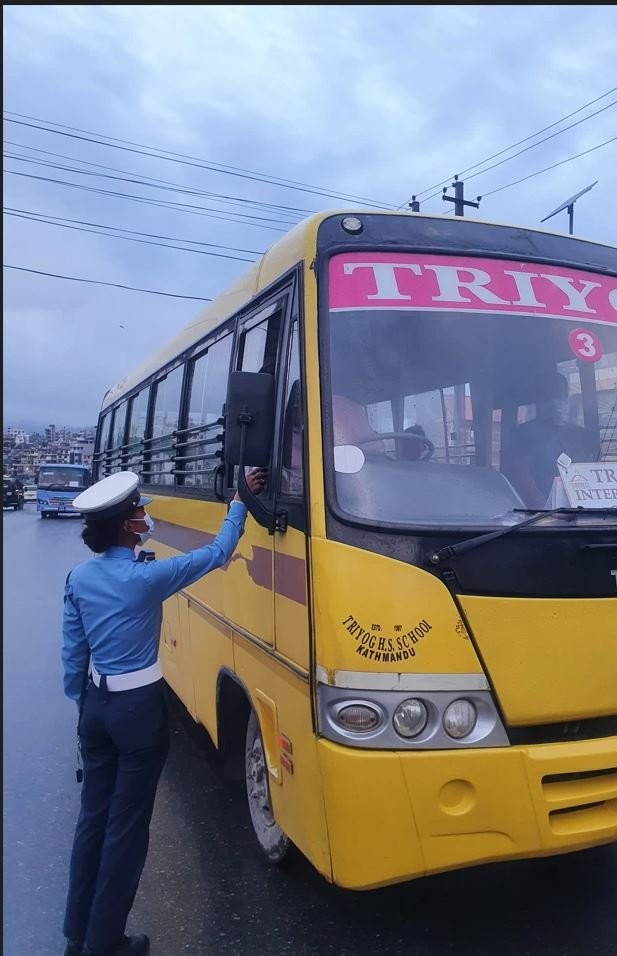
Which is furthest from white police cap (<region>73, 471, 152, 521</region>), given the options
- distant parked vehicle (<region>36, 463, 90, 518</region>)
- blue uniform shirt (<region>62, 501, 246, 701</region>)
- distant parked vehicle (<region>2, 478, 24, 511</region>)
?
distant parked vehicle (<region>2, 478, 24, 511</region>)

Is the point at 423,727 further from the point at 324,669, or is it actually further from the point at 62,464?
the point at 62,464

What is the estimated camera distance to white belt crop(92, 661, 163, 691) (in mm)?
3111

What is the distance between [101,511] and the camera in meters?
3.13

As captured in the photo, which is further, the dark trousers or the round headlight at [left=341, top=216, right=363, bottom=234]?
the round headlight at [left=341, top=216, right=363, bottom=234]

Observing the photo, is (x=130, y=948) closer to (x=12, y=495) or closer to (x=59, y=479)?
(x=59, y=479)

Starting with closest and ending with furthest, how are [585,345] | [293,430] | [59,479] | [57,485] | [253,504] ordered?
[293,430] < [585,345] < [253,504] < [57,485] < [59,479]

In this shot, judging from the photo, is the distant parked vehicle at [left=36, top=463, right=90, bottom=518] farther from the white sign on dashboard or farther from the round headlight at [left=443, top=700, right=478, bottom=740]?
the round headlight at [left=443, top=700, right=478, bottom=740]

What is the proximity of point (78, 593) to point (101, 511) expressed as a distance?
1.10 ft

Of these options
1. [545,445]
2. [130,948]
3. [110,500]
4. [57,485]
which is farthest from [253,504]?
[57,485]

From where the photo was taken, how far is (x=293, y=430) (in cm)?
330

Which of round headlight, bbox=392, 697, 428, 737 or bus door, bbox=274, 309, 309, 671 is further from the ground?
bus door, bbox=274, 309, 309, 671

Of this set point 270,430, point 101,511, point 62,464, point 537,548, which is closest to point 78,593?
point 101,511

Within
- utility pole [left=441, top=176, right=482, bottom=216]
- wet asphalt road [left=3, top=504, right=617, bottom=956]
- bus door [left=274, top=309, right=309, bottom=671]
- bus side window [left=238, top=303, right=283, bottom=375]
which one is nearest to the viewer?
bus door [left=274, top=309, right=309, bottom=671]

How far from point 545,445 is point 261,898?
239cm
